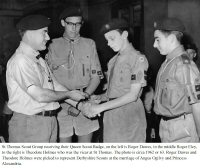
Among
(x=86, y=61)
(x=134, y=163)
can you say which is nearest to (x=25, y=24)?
(x=86, y=61)

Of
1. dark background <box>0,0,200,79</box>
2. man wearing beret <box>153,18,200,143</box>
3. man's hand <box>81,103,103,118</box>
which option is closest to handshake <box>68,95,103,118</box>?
man's hand <box>81,103,103,118</box>

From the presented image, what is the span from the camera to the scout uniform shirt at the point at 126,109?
68.9 inches

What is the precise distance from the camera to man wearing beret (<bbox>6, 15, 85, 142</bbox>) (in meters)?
1.62

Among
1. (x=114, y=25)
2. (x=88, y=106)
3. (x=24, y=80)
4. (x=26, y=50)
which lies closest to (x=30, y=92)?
(x=24, y=80)

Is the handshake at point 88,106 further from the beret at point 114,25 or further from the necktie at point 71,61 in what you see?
the beret at point 114,25

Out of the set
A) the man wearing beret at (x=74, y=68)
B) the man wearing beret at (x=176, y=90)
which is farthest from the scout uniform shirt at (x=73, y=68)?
the man wearing beret at (x=176, y=90)

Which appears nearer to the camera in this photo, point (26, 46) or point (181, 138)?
point (181, 138)

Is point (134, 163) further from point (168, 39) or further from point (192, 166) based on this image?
point (168, 39)

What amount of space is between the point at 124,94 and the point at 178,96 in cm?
35

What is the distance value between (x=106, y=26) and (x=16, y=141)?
86 centimetres

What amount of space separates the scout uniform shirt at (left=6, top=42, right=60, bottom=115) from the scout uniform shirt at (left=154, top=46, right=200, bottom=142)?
65 cm

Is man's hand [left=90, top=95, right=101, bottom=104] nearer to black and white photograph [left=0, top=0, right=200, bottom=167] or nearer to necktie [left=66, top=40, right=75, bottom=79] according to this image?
black and white photograph [left=0, top=0, right=200, bottom=167]

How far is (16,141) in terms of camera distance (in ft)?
5.49

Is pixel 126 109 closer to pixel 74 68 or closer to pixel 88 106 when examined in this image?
pixel 88 106
